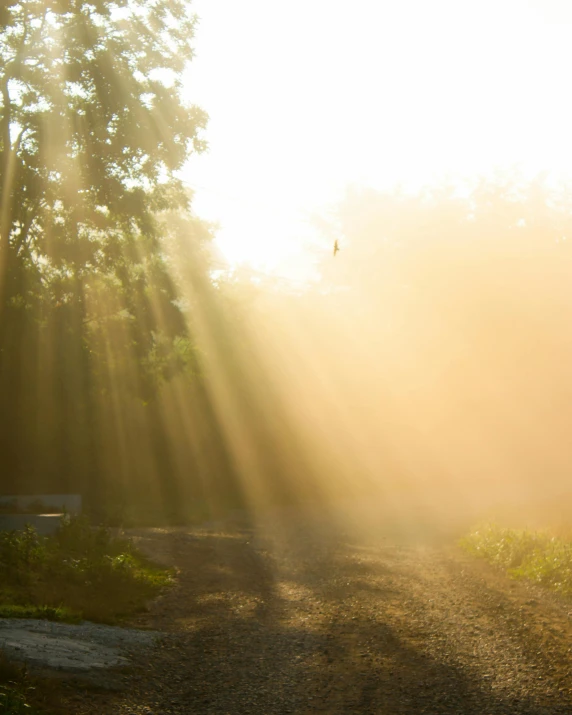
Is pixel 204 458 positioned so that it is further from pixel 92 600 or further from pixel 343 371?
pixel 92 600

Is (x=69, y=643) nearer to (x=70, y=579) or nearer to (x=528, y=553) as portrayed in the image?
(x=70, y=579)

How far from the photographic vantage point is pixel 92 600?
34.3 feet

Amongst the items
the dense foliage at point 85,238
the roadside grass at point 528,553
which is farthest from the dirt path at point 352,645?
the dense foliage at point 85,238

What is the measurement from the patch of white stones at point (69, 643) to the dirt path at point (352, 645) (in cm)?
33

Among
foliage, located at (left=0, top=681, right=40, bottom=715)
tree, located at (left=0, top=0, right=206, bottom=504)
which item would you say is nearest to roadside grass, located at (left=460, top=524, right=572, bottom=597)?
foliage, located at (left=0, top=681, right=40, bottom=715)

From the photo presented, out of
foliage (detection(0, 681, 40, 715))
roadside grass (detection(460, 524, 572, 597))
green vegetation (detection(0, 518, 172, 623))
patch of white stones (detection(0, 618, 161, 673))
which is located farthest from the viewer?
roadside grass (detection(460, 524, 572, 597))

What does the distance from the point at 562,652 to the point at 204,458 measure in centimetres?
2504

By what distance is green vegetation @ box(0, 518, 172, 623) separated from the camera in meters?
9.73

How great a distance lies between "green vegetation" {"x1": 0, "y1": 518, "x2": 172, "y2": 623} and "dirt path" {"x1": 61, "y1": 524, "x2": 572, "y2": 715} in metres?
0.49

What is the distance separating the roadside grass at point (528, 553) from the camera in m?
12.3

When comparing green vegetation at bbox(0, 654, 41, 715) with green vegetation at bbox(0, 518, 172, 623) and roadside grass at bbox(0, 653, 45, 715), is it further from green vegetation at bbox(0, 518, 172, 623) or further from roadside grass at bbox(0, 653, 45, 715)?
green vegetation at bbox(0, 518, 172, 623)

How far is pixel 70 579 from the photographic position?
11172 millimetres

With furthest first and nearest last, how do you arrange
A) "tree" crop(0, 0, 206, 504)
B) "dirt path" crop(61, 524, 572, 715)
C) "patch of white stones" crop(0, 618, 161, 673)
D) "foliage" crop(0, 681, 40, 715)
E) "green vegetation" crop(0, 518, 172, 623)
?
1. "tree" crop(0, 0, 206, 504)
2. "green vegetation" crop(0, 518, 172, 623)
3. "patch of white stones" crop(0, 618, 161, 673)
4. "dirt path" crop(61, 524, 572, 715)
5. "foliage" crop(0, 681, 40, 715)

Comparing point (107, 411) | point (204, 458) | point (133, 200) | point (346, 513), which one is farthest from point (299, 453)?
point (133, 200)
